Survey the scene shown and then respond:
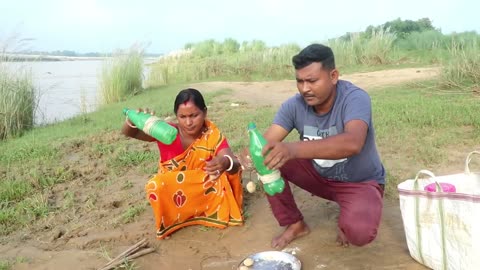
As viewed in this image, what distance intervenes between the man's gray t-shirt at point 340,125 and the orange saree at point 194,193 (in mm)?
581

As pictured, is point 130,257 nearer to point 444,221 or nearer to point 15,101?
point 444,221

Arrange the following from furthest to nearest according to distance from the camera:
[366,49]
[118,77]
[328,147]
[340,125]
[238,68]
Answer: [238,68], [366,49], [118,77], [340,125], [328,147]

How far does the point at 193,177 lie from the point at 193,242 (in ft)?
1.38

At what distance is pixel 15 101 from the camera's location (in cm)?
728

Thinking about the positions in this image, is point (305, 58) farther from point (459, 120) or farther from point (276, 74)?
point (276, 74)

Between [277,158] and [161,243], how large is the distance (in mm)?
→ 1302

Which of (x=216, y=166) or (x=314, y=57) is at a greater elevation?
(x=314, y=57)

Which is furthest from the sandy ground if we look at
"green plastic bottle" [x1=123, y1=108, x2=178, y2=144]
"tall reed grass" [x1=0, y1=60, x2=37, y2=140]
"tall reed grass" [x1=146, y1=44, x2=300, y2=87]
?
"tall reed grass" [x1=146, y1=44, x2=300, y2=87]

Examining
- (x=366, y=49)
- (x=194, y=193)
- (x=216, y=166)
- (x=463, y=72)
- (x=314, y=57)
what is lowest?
(x=194, y=193)

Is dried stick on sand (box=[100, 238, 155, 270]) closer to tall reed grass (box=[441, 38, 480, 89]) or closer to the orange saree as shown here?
the orange saree

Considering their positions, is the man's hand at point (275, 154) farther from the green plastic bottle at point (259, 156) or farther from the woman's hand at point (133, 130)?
the woman's hand at point (133, 130)

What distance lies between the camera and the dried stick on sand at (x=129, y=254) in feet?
8.25

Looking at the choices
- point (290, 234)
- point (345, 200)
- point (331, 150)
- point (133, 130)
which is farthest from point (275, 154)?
point (133, 130)

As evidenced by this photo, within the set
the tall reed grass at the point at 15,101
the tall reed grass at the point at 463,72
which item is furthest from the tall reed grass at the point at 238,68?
the tall reed grass at the point at 463,72
